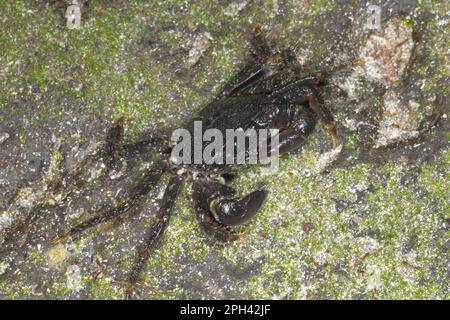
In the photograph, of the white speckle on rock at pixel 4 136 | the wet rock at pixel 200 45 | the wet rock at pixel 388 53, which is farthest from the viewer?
the wet rock at pixel 200 45

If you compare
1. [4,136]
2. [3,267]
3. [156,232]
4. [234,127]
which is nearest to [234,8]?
[234,127]

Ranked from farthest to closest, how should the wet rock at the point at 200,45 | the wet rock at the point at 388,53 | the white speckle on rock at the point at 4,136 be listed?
1. the wet rock at the point at 200,45
2. the white speckle on rock at the point at 4,136
3. the wet rock at the point at 388,53

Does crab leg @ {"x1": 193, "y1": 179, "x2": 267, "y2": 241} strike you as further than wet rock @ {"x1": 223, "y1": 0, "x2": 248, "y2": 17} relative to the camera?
No

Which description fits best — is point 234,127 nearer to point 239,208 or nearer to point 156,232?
point 239,208

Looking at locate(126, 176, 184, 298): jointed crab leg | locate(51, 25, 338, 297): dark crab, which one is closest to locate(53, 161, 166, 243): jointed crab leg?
locate(51, 25, 338, 297): dark crab

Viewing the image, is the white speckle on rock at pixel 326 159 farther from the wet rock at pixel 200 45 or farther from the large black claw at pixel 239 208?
the wet rock at pixel 200 45

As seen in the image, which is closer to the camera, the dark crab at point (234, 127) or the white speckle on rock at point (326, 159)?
the dark crab at point (234, 127)

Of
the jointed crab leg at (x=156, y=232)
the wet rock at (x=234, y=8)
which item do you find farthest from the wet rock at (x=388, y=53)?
the jointed crab leg at (x=156, y=232)

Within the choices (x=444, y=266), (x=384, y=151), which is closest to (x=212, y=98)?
(x=384, y=151)

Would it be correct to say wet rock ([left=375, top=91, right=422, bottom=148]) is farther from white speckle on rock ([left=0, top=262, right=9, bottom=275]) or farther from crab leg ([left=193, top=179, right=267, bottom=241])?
white speckle on rock ([left=0, top=262, right=9, bottom=275])

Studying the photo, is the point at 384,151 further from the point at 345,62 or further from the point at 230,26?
the point at 230,26
